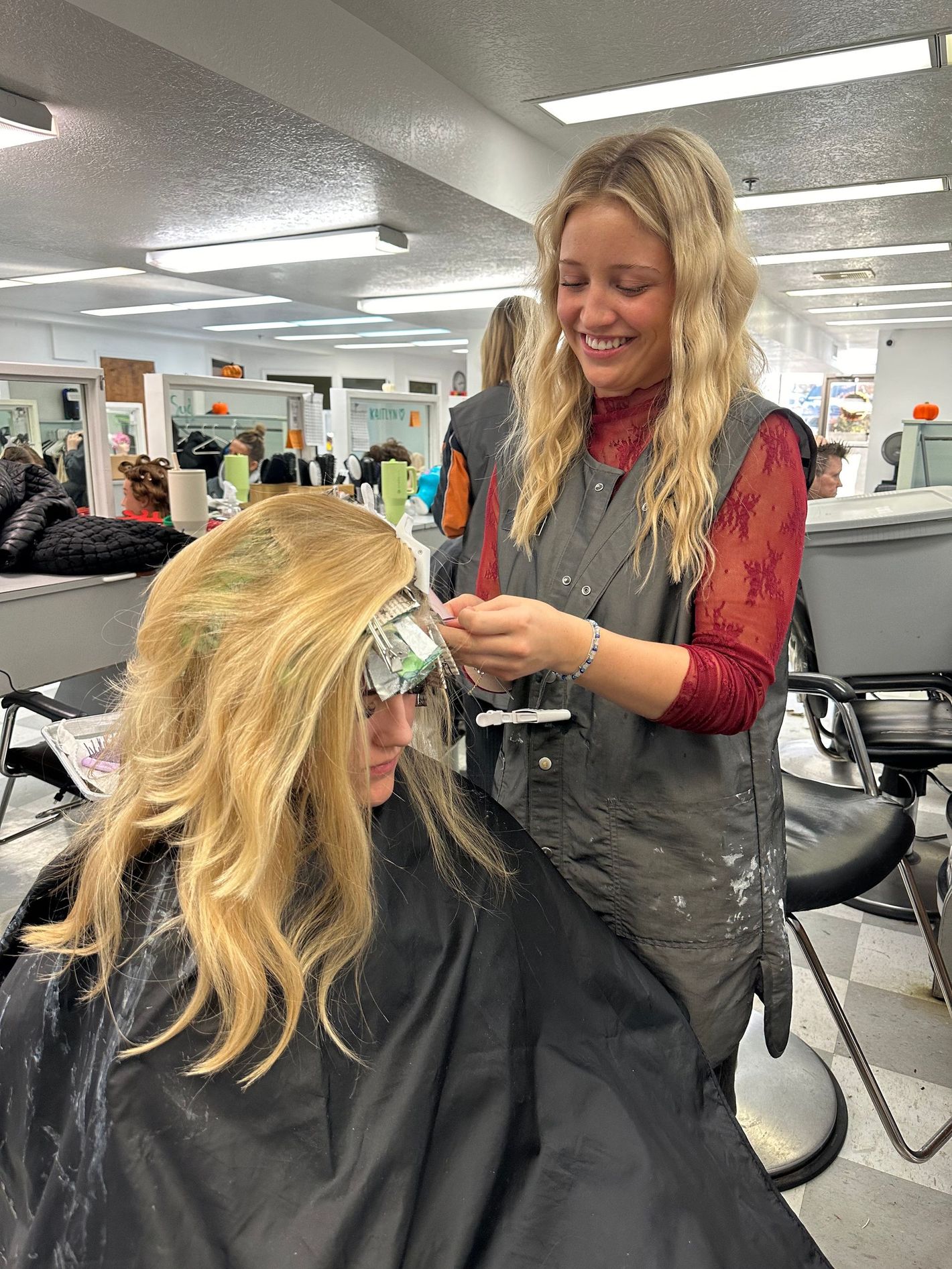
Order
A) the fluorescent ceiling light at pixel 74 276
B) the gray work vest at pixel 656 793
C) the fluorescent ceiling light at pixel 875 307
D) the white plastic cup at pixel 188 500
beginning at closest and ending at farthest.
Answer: the gray work vest at pixel 656 793, the white plastic cup at pixel 188 500, the fluorescent ceiling light at pixel 74 276, the fluorescent ceiling light at pixel 875 307

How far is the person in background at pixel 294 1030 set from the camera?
0.77 metres

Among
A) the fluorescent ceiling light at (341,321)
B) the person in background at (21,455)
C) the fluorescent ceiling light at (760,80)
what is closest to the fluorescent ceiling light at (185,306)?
the fluorescent ceiling light at (341,321)

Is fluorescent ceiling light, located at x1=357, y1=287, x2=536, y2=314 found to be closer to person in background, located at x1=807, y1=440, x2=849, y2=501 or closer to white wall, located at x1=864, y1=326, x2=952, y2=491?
person in background, located at x1=807, y1=440, x2=849, y2=501

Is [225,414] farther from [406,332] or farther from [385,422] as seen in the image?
[406,332]

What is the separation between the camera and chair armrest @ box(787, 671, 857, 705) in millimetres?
1956

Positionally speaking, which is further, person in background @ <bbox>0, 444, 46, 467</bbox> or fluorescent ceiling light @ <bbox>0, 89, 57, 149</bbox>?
person in background @ <bbox>0, 444, 46, 467</bbox>

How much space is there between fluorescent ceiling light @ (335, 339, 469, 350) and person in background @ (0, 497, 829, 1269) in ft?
42.0

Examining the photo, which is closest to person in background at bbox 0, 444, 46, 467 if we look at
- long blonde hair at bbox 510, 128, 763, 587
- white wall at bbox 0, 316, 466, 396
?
long blonde hair at bbox 510, 128, 763, 587

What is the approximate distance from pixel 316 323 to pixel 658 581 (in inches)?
419

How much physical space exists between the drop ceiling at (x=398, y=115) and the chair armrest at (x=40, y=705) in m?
1.77

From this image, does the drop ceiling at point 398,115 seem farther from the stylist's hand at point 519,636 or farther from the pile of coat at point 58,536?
the stylist's hand at point 519,636

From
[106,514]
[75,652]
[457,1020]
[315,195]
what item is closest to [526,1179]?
[457,1020]

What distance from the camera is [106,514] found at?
3.50 m

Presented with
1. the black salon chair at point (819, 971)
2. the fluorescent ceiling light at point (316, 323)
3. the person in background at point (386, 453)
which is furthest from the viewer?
the fluorescent ceiling light at point (316, 323)
